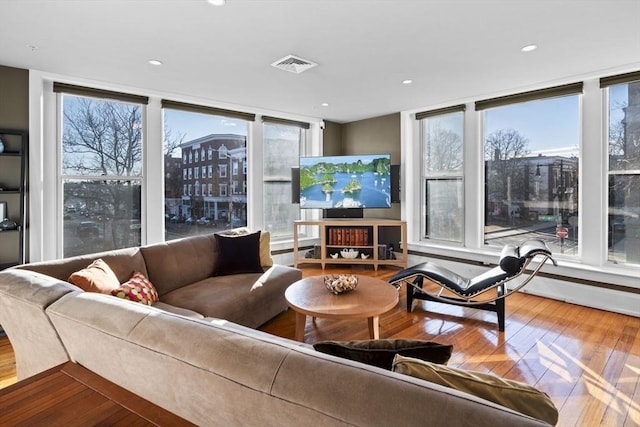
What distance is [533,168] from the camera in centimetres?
412

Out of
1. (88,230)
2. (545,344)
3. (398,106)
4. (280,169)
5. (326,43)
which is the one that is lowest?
A: (545,344)

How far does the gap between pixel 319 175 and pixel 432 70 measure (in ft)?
7.54

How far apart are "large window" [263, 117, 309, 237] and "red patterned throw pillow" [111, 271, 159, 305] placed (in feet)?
9.70

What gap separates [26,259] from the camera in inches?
131

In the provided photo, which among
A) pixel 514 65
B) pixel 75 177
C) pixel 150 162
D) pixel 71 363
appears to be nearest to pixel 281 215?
pixel 150 162

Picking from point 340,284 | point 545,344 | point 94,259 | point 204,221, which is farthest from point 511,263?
point 204,221

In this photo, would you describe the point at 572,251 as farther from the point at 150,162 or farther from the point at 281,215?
the point at 150,162

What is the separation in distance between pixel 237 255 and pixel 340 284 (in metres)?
1.13

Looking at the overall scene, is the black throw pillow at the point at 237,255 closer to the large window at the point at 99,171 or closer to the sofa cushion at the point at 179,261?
the sofa cushion at the point at 179,261

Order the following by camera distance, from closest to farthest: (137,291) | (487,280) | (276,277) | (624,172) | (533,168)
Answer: (137,291) < (487,280) < (276,277) < (624,172) < (533,168)

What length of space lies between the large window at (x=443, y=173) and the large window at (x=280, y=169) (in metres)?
2.00

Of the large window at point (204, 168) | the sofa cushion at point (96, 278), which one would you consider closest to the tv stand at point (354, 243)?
the large window at point (204, 168)

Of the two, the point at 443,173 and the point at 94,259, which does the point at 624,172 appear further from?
the point at 94,259

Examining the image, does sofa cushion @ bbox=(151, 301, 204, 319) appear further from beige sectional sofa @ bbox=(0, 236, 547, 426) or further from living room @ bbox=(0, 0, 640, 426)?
living room @ bbox=(0, 0, 640, 426)
